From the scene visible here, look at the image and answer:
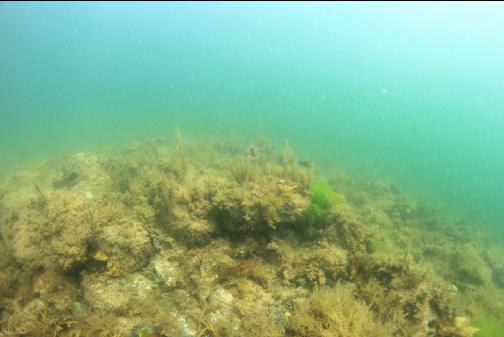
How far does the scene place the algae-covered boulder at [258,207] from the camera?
4.71 meters

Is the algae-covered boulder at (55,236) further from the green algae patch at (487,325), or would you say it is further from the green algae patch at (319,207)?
the green algae patch at (487,325)

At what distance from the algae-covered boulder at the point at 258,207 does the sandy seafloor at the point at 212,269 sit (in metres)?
0.02

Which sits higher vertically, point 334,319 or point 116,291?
point 334,319

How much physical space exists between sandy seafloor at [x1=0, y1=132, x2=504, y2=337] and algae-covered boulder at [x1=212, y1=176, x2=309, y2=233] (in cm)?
2

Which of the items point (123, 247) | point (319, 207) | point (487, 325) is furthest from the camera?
point (487, 325)

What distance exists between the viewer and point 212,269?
4430mm

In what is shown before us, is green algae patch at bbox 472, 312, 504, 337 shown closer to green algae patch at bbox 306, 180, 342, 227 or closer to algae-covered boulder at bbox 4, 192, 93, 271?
green algae patch at bbox 306, 180, 342, 227

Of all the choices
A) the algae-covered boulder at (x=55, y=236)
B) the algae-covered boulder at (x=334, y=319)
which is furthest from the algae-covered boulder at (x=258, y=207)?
the algae-covered boulder at (x=55, y=236)

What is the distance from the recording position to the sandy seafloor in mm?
3707

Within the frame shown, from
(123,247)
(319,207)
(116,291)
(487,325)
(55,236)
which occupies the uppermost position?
(319,207)

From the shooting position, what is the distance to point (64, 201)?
14.6 feet

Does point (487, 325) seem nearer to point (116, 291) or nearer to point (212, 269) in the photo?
point (212, 269)

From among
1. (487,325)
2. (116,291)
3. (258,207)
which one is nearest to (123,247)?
(116,291)

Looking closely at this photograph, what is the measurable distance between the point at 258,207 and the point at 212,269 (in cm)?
127
